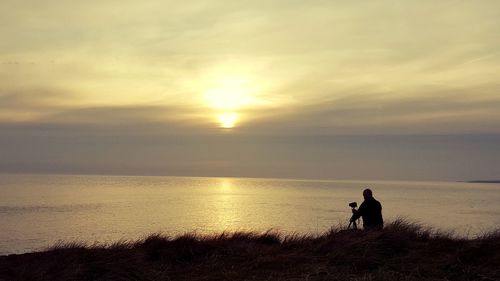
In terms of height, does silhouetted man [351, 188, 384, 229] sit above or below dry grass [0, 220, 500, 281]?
above

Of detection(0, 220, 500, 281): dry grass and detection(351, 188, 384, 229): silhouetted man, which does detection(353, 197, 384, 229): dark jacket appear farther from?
detection(0, 220, 500, 281): dry grass

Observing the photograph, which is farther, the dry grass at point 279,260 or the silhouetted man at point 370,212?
the silhouetted man at point 370,212

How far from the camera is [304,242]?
13.5 metres

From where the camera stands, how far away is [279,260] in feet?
37.2

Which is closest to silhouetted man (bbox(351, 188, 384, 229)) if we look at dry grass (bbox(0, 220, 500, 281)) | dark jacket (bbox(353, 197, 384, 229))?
dark jacket (bbox(353, 197, 384, 229))

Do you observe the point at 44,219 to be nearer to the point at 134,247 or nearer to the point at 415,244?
Result: the point at 134,247

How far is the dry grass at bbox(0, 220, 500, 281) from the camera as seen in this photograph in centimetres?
1021

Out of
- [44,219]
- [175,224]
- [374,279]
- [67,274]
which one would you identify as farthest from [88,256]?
[44,219]

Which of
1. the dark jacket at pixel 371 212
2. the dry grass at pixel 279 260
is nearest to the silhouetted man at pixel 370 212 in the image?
the dark jacket at pixel 371 212

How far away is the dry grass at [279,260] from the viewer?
10211 millimetres

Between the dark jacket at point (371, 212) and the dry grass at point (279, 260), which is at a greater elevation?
the dark jacket at point (371, 212)

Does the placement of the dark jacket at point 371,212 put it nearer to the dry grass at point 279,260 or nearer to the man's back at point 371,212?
the man's back at point 371,212

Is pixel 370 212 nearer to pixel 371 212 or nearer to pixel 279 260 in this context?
pixel 371 212

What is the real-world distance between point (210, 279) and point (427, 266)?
4753 millimetres
